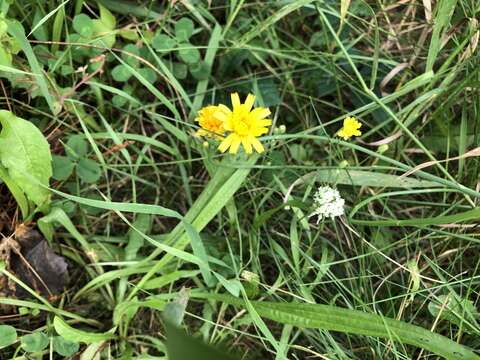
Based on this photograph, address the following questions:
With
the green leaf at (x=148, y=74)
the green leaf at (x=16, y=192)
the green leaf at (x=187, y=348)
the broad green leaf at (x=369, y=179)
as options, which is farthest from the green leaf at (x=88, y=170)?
the green leaf at (x=187, y=348)

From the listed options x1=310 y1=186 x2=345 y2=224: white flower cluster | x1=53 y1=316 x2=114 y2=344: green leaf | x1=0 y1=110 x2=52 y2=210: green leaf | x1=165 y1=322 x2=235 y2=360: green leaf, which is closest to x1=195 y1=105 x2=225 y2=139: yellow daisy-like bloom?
x1=310 y1=186 x2=345 y2=224: white flower cluster

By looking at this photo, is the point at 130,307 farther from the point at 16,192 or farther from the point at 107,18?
the point at 107,18

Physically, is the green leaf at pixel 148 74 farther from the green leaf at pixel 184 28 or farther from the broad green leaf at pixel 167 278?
the broad green leaf at pixel 167 278

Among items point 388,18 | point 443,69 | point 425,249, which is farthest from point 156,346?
point 388,18

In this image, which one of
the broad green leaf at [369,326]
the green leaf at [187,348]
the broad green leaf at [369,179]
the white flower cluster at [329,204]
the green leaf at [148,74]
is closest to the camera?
the green leaf at [187,348]

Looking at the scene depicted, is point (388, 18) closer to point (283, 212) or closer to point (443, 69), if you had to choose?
point (443, 69)

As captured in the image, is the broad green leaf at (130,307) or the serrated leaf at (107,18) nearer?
the broad green leaf at (130,307)

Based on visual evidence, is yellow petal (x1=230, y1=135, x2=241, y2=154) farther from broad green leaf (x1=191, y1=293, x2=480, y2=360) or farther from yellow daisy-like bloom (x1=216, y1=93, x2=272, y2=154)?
broad green leaf (x1=191, y1=293, x2=480, y2=360)

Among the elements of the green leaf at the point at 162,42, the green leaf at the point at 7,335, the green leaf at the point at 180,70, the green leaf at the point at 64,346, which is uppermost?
the green leaf at the point at 162,42
